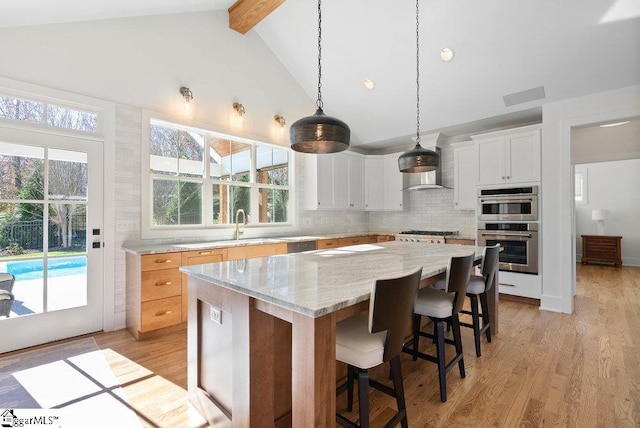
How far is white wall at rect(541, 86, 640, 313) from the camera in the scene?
3746 mm

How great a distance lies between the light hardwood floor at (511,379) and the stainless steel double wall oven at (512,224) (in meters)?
0.89

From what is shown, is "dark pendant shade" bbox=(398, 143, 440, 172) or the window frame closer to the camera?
"dark pendant shade" bbox=(398, 143, 440, 172)

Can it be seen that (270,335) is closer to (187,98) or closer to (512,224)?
(187,98)

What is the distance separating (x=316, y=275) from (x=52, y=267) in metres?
2.83

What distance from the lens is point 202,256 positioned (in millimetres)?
3402

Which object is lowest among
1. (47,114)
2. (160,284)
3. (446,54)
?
(160,284)

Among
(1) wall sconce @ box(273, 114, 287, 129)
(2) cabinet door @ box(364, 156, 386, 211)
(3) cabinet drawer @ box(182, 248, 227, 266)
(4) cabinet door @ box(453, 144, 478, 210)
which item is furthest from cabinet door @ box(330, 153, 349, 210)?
(3) cabinet drawer @ box(182, 248, 227, 266)

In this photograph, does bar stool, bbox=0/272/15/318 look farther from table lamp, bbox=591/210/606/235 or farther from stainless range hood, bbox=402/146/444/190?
table lamp, bbox=591/210/606/235

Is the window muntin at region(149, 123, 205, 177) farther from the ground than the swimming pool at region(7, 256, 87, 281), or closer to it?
farther from the ground

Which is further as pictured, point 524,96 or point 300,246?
point 300,246

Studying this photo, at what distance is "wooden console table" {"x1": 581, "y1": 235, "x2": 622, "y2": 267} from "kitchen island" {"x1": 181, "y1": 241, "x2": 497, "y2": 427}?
7.68 metres

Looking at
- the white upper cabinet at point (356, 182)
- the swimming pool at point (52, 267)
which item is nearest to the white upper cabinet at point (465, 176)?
the white upper cabinet at point (356, 182)

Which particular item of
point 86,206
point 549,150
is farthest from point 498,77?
point 86,206

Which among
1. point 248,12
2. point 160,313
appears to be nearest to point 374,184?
point 248,12
